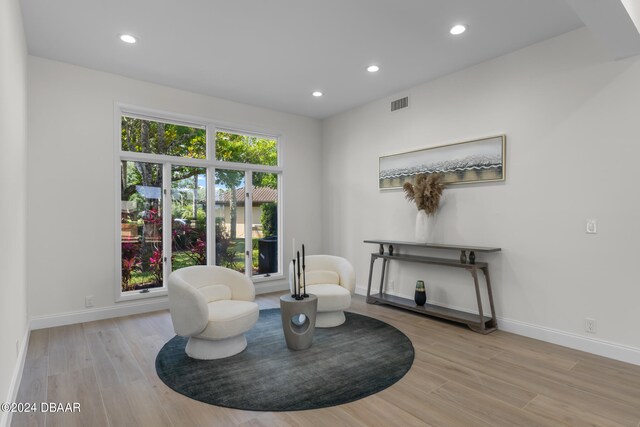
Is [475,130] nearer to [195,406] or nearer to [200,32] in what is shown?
[200,32]

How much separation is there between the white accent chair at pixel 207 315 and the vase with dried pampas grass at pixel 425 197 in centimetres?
222

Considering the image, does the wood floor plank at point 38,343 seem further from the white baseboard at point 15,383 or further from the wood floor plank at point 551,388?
the wood floor plank at point 551,388

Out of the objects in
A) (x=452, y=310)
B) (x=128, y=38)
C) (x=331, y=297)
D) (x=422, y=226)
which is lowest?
(x=452, y=310)

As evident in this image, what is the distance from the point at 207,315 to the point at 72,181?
256 cm

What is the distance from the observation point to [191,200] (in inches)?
197

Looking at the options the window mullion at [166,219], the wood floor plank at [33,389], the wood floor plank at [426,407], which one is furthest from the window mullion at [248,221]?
the wood floor plank at [426,407]

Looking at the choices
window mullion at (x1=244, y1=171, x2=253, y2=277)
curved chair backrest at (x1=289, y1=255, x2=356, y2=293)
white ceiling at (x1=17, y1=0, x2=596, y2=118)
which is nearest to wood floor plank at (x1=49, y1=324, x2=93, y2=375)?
curved chair backrest at (x1=289, y1=255, x2=356, y2=293)

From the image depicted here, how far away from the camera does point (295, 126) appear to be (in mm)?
6039

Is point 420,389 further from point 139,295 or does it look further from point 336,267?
point 139,295

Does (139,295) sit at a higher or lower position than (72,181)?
lower

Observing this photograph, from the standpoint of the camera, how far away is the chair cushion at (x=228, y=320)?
295cm

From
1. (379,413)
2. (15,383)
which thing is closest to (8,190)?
(15,383)

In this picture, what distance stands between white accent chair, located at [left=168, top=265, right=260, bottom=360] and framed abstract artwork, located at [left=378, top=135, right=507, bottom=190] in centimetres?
267

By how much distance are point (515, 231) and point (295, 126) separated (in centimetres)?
382
